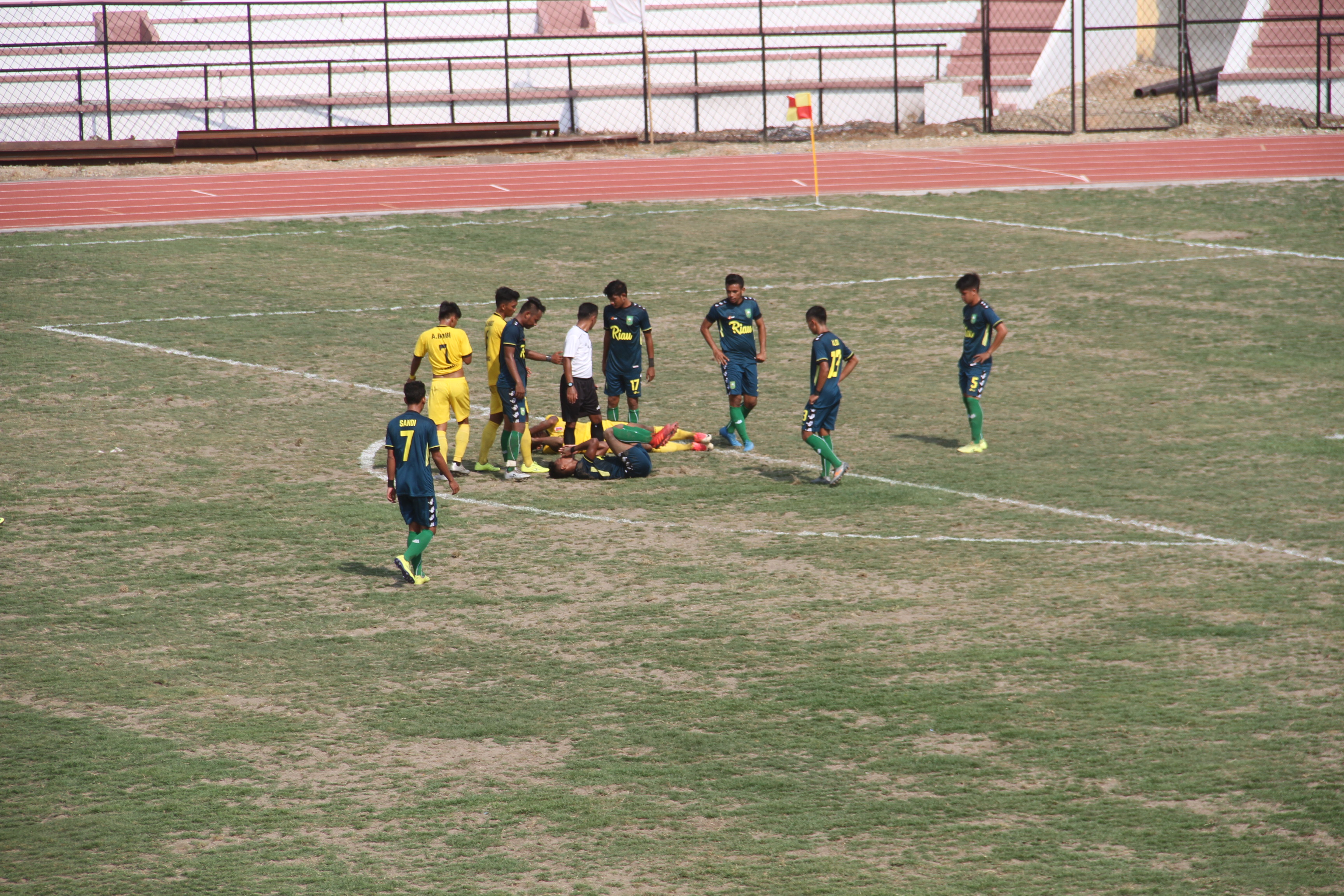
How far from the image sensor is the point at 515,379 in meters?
13.0

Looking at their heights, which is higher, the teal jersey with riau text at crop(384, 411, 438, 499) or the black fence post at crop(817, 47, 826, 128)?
the black fence post at crop(817, 47, 826, 128)

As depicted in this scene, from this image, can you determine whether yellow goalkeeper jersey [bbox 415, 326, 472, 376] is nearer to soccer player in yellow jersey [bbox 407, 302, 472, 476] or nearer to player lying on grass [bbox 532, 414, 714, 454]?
soccer player in yellow jersey [bbox 407, 302, 472, 476]

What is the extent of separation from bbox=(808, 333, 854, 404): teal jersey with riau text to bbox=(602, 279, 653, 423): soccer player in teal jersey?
6.50 ft

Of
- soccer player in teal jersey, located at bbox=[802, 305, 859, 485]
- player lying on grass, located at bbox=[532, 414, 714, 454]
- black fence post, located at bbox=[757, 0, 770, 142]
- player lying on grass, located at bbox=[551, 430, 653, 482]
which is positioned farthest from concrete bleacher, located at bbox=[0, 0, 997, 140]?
soccer player in teal jersey, located at bbox=[802, 305, 859, 485]

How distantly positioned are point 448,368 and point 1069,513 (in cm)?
564

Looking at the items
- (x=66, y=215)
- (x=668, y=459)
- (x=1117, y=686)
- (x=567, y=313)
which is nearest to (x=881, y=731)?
(x=1117, y=686)

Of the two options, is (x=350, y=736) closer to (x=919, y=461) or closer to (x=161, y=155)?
(x=919, y=461)

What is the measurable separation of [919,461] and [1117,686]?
5.33 m

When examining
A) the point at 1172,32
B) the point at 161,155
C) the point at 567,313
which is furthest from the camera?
the point at 1172,32

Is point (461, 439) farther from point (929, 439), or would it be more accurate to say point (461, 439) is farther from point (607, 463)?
point (929, 439)

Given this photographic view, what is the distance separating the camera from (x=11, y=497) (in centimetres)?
1255

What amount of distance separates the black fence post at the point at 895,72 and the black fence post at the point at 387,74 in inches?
447

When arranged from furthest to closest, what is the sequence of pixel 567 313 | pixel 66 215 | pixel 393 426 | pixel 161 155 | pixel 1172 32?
1. pixel 1172 32
2. pixel 161 155
3. pixel 66 215
4. pixel 567 313
5. pixel 393 426

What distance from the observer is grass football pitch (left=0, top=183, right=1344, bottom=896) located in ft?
22.7
